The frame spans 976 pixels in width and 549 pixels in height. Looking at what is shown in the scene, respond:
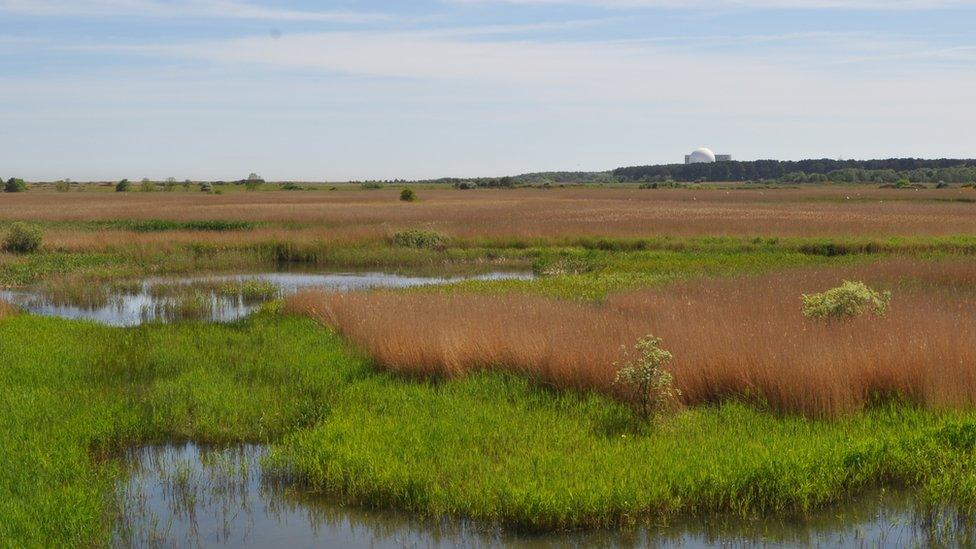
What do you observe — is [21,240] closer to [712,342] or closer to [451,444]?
[451,444]

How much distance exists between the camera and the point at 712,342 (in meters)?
12.4

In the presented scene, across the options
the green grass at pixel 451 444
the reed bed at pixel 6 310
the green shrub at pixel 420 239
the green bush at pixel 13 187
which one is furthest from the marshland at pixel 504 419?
the green bush at pixel 13 187

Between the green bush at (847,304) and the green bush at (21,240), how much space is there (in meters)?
28.3

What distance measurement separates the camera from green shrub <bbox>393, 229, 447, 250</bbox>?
3497cm

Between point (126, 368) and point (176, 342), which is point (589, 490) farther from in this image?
point (176, 342)

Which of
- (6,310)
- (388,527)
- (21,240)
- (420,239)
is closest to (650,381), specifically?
(388,527)

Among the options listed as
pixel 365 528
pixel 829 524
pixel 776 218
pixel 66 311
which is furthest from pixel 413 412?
pixel 776 218

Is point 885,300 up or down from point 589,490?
up

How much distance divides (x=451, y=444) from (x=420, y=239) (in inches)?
1004

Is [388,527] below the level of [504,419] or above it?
below

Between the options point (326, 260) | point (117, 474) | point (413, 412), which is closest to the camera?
point (117, 474)

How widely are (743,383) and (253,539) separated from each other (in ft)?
21.0

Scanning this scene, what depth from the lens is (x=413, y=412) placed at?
1135cm

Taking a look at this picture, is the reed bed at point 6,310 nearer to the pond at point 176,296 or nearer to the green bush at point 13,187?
the pond at point 176,296
